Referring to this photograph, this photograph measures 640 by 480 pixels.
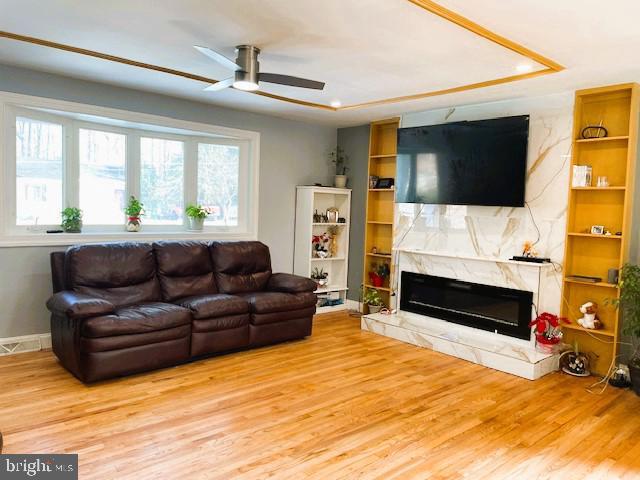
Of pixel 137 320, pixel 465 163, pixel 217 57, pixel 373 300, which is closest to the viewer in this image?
pixel 217 57

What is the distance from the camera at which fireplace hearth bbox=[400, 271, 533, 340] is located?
15.3ft

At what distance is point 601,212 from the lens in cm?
423

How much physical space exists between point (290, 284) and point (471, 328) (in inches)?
76.4

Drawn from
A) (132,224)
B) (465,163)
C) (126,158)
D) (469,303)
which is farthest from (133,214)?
(469,303)

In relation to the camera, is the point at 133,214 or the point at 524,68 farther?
the point at 133,214

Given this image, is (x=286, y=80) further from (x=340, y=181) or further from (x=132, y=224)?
(x=340, y=181)

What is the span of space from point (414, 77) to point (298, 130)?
2423mm

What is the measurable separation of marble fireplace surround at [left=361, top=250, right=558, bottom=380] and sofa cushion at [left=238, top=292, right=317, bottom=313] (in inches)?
36.7

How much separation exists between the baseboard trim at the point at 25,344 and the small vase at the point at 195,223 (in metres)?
1.78

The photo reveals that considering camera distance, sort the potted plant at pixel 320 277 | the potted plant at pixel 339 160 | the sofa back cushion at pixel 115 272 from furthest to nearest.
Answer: the potted plant at pixel 339 160, the potted plant at pixel 320 277, the sofa back cushion at pixel 115 272

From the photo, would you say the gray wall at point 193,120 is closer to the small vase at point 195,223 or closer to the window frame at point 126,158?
the window frame at point 126,158

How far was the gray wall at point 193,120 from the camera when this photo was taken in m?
4.21

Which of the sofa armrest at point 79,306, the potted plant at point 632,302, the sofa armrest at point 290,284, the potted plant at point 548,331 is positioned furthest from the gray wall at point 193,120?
the potted plant at point 632,302

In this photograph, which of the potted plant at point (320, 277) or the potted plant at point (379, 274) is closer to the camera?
the potted plant at point (379, 274)
